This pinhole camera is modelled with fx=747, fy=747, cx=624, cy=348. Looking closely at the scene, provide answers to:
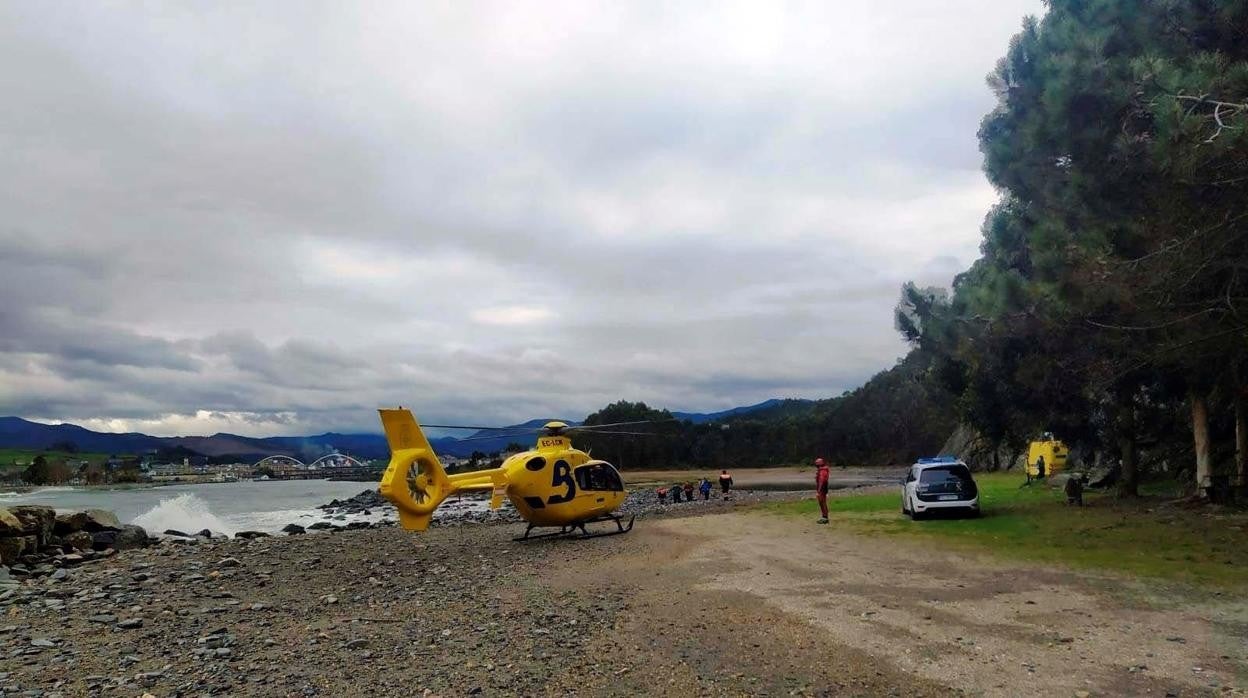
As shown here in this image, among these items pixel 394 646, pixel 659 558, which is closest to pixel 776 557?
pixel 659 558

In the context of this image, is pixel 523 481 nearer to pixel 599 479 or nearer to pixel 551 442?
pixel 551 442

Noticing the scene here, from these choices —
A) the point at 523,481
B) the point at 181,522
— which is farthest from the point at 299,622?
the point at 181,522

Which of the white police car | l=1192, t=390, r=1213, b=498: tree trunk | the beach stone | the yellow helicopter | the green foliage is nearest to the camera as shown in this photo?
the green foliage

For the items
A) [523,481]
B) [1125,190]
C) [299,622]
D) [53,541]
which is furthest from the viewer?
[53,541]

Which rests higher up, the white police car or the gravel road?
the white police car

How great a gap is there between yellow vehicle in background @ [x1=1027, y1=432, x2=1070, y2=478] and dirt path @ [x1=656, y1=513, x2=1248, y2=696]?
2244cm

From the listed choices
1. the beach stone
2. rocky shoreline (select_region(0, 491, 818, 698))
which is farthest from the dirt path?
the beach stone

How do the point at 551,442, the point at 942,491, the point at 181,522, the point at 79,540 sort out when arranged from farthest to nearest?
the point at 181,522 < the point at 79,540 < the point at 551,442 < the point at 942,491

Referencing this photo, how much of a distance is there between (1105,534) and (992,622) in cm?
807

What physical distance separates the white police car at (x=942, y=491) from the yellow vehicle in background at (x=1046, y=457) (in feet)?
50.6

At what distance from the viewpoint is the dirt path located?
627 cm

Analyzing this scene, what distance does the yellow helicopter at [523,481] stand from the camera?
53.0 ft

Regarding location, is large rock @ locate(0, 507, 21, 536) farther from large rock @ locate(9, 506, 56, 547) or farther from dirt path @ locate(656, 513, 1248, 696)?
dirt path @ locate(656, 513, 1248, 696)

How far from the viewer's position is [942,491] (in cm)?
1812
